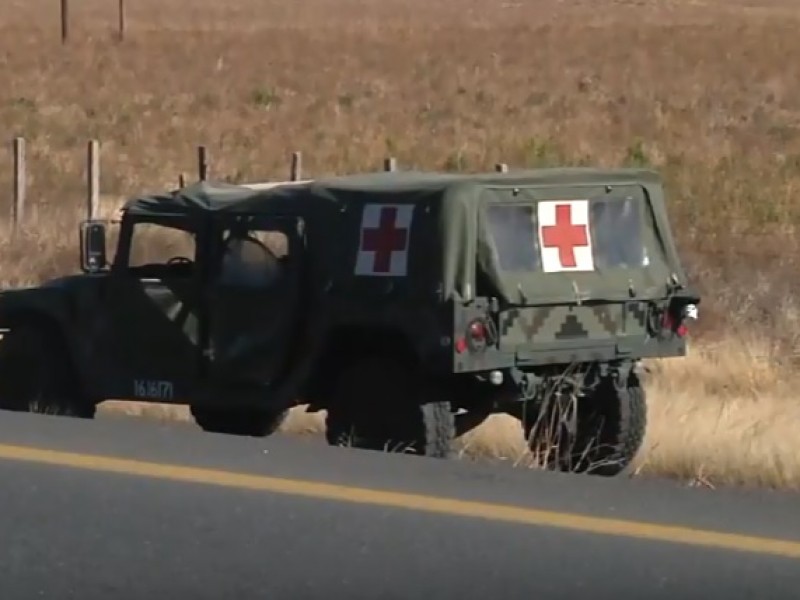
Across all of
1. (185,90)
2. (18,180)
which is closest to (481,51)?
(185,90)

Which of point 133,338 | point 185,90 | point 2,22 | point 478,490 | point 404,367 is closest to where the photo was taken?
point 478,490

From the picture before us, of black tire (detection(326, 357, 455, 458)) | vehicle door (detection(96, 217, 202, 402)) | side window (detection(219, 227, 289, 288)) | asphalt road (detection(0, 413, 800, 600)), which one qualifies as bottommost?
asphalt road (detection(0, 413, 800, 600))

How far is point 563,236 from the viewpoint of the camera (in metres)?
10.3

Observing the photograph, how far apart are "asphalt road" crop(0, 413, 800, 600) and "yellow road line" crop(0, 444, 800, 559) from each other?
12 millimetres

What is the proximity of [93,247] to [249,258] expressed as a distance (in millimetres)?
1038

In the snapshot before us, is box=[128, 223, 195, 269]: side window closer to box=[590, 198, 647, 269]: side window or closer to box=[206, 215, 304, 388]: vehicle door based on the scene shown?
box=[206, 215, 304, 388]: vehicle door

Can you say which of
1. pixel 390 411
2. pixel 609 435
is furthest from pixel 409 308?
pixel 609 435

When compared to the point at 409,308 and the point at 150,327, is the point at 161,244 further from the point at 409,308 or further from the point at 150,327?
the point at 409,308

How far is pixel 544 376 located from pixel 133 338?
241cm

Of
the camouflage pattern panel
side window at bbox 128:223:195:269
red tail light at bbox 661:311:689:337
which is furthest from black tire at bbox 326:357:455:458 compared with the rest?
side window at bbox 128:223:195:269

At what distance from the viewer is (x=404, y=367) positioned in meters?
10.0

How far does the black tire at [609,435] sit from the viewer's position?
10.5 metres

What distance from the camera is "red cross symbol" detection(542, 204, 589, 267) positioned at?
10.2 metres

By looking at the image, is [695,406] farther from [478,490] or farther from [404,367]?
[478,490]
